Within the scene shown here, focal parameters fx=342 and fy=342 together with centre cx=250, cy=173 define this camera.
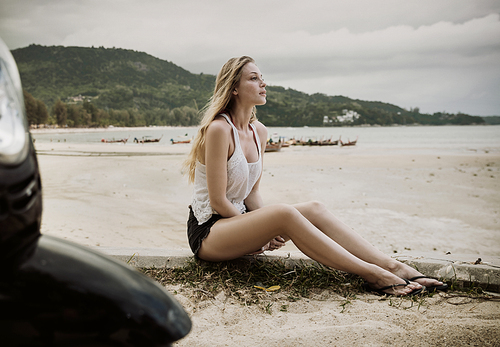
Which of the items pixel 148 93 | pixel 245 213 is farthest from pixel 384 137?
pixel 148 93

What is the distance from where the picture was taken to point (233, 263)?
2.78 metres

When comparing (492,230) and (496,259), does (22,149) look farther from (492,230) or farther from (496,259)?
(492,230)

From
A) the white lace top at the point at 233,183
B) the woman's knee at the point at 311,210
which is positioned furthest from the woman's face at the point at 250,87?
the woman's knee at the point at 311,210

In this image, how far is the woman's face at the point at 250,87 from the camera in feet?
9.53

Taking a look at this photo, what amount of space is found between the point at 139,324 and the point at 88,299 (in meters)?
0.11

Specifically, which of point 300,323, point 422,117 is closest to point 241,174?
point 300,323

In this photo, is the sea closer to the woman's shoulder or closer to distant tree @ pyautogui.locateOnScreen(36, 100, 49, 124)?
distant tree @ pyautogui.locateOnScreen(36, 100, 49, 124)

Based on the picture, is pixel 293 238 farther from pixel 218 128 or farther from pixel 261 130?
pixel 261 130

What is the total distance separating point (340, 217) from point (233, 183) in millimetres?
3729

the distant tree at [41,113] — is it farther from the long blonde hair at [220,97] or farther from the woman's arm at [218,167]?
the woman's arm at [218,167]

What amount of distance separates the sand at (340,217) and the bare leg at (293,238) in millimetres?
187

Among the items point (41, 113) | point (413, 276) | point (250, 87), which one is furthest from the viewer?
point (41, 113)

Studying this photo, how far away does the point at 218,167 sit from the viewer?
2576 mm

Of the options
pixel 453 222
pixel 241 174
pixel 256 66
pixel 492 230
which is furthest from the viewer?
pixel 453 222
